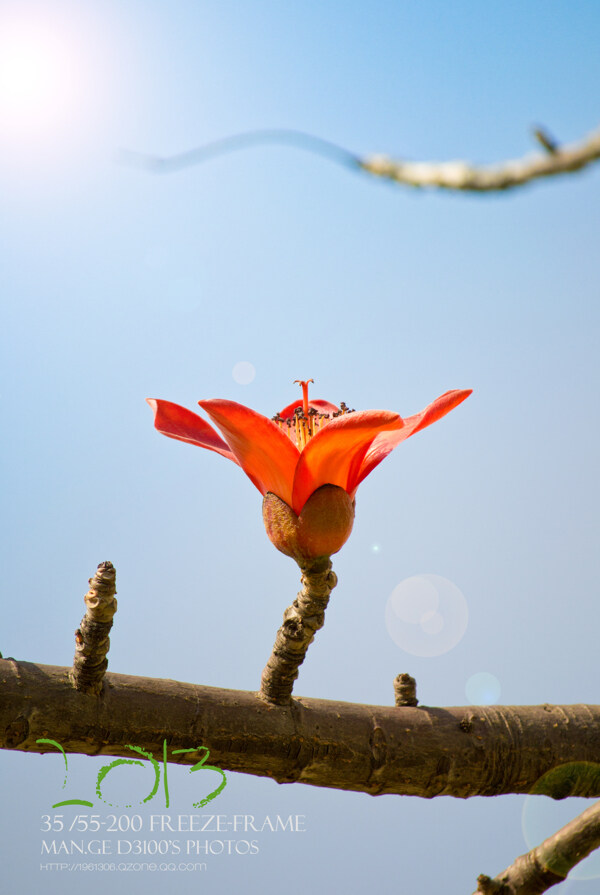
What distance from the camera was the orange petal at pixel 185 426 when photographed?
1535 millimetres

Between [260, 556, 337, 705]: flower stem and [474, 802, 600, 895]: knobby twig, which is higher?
[260, 556, 337, 705]: flower stem

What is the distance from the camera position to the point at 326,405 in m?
1.74

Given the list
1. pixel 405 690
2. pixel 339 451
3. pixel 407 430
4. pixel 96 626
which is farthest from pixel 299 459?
pixel 405 690

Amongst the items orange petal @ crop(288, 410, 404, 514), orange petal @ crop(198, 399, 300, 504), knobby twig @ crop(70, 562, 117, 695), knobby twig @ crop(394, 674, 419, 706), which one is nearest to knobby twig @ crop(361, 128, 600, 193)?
orange petal @ crop(288, 410, 404, 514)

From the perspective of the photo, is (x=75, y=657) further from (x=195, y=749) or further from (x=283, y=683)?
(x=283, y=683)

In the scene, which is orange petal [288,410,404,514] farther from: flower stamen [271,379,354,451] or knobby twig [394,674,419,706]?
knobby twig [394,674,419,706]

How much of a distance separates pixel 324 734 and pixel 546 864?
487mm

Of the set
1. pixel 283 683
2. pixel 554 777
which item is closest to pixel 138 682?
pixel 283 683

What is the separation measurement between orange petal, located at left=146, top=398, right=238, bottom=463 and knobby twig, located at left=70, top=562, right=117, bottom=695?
0.97 ft

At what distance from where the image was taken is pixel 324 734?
1.50 metres

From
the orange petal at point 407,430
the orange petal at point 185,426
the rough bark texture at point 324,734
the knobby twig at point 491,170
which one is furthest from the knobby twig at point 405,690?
the knobby twig at point 491,170

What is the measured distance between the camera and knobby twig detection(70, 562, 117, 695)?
136 centimetres

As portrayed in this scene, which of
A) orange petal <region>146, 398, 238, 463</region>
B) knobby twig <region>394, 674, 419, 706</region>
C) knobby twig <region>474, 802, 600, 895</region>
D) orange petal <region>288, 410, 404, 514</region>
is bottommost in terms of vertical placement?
knobby twig <region>474, 802, 600, 895</region>

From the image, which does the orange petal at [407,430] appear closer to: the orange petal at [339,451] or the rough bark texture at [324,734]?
Answer: the orange petal at [339,451]
